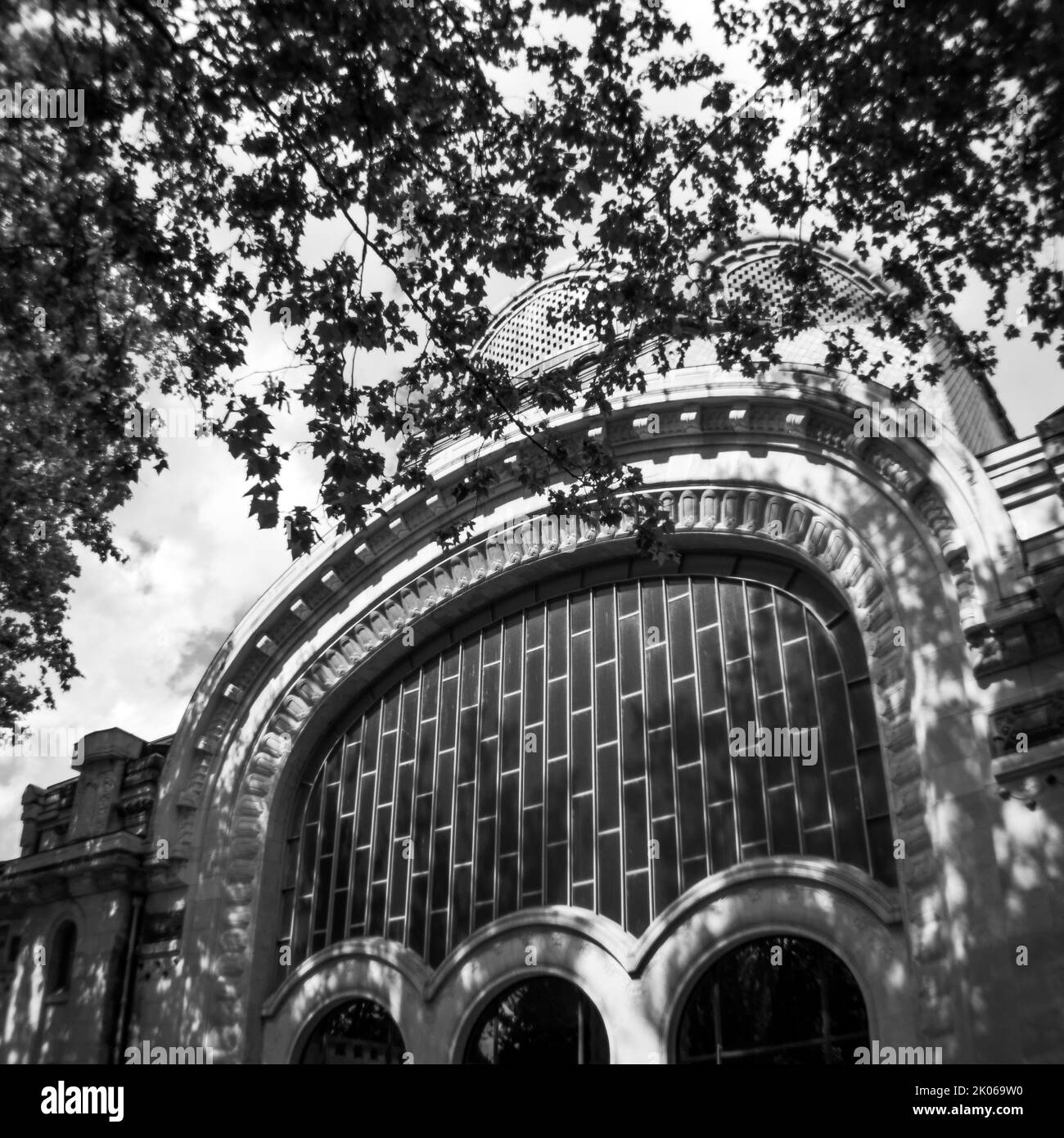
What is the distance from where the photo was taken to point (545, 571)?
1745 centimetres

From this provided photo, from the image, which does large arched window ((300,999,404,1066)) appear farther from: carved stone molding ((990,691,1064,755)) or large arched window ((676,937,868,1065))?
carved stone molding ((990,691,1064,755))

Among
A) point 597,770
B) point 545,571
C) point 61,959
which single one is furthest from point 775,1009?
point 61,959

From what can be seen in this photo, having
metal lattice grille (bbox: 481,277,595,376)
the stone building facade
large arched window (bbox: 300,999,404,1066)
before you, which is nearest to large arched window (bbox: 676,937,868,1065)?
the stone building facade

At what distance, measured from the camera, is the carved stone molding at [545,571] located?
40.7ft

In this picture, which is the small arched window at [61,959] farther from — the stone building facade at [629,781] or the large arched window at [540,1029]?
the large arched window at [540,1029]

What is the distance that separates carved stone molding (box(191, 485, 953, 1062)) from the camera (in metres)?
12.4

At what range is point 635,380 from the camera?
12.2 m

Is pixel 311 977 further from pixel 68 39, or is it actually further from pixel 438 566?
pixel 68 39

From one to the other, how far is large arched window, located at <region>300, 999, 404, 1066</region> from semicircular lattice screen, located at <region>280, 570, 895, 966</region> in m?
1.06

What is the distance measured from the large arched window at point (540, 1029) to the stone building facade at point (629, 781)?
0.07 meters

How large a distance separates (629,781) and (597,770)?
59cm

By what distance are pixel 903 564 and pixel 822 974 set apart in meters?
4.89

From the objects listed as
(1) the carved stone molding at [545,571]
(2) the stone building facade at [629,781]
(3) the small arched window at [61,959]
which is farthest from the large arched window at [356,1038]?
(3) the small arched window at [61,959]
